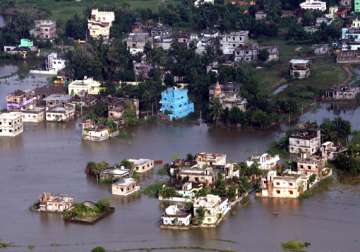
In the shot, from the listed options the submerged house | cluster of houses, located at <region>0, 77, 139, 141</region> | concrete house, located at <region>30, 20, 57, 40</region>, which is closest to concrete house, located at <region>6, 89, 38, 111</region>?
cluster of houses, located at <region>0, 77, 139, 141</region>

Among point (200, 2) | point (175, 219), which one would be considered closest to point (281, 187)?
point (175, 219)

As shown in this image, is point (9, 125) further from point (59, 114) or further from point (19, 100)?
point (19, 100)

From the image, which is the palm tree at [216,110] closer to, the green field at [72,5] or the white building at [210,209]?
the white building at [210,209]

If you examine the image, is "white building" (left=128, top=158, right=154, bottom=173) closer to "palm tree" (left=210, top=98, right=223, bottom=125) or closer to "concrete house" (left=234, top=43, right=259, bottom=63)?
"palm tree" (left=210, top=98, right=223, bottom=125)

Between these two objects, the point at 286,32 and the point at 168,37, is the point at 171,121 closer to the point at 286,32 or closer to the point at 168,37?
the point at 168,37

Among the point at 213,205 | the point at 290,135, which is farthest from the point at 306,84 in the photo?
the point at 213,205
